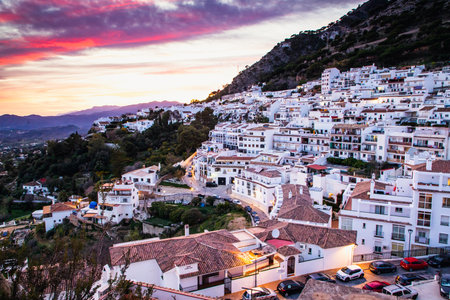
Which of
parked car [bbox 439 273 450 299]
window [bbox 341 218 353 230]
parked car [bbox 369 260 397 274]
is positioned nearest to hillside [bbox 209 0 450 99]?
window [bbox 341 218 353 230]

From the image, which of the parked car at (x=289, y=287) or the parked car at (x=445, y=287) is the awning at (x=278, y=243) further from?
the parked car at (x=445, y=287)

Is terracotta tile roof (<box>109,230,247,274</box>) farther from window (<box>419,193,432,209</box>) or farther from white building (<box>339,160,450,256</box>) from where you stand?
window (<box>419,193,432,209</box>)

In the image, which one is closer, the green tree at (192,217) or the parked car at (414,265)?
the parked car at (414,265)

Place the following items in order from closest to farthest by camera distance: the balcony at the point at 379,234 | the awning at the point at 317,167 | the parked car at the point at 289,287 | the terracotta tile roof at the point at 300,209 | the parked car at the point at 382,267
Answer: the parked car at the point at 289,287 < the parked car at the point at 382,267 < the balcony at the point at 379,234 < the terracotta tile roof at the point at 300,209 < the awning at the point at 317,167

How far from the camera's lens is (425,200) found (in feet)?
56.4

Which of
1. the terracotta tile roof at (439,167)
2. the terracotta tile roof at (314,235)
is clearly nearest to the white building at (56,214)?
the terracotta tile roof at (314,235)

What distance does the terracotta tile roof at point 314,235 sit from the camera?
14.8m

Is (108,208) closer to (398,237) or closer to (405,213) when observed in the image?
(398,237)

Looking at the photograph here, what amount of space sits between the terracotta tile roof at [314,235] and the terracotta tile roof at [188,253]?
99.1 inches

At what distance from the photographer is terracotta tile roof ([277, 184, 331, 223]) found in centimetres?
1986

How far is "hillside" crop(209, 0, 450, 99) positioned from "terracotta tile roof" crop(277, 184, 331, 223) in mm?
45610

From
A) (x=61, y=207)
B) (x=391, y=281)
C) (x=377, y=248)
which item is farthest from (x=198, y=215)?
(x=391, y=281)

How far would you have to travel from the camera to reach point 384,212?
60.5ft

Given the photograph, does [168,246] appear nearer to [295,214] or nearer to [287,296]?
[287,296]
